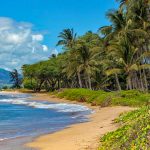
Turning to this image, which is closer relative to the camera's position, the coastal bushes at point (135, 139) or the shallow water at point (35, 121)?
the coastal bushes at point (135, 139)

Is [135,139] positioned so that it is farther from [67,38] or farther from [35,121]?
[67,38]

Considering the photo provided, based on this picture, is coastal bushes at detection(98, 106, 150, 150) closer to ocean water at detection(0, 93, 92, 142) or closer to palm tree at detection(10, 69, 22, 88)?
ocean water at detection(0, 93, 92, 142)

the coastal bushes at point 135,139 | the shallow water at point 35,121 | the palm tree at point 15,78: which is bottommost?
the shallow water at point 35,121

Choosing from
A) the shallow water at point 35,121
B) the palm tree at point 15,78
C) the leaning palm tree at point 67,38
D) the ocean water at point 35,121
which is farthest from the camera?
the palm tree at point 15,78

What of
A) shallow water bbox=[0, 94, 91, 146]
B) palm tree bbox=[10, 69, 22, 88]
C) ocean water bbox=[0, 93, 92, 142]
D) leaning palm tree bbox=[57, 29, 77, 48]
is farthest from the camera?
palm tree bbox=[10, 69, 22, 88]

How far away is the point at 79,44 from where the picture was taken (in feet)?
166

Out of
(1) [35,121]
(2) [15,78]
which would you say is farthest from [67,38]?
(2) [15,78]

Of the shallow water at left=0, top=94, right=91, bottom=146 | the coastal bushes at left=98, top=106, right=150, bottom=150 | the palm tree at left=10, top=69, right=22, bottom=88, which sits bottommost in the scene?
the shallow water at left=0, top=94, right=91, bottom=146

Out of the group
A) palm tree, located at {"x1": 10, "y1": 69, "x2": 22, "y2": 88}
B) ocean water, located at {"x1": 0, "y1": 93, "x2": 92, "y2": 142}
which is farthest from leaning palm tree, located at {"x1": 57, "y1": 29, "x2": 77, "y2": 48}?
palm tree, located at {"x1": 10, "y1": 69, "x2": 22, "y2": 88}

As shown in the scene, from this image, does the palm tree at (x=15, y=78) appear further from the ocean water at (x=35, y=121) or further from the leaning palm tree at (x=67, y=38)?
the ocean water at (x=35, y=121)

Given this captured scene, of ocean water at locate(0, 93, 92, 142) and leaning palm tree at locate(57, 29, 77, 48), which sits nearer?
ocean water at locate(0, 93, 92, 142)

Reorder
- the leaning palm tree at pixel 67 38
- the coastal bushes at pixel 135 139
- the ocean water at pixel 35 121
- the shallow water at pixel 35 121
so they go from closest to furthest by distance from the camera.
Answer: the coastal bushes at pixel 135 139
the shallow water at pixel 35 121
the ocean water at pixel 35 121
the leaning palm tree at pixel 67 38

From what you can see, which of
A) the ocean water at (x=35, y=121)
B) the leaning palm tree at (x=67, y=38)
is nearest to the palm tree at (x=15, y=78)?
the leaning palm tree at (x=67, y=38)

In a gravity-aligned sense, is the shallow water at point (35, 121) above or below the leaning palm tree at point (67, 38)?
below
